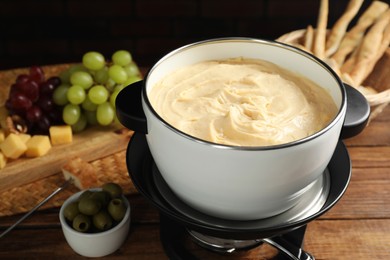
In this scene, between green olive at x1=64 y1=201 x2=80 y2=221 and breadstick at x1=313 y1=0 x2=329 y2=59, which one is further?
breadstick at x1=313 y1=0 x2=329 y2=59

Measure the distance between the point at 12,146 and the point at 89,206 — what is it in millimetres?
347

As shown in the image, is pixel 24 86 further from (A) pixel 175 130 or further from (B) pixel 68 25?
(B) pixel 68 25

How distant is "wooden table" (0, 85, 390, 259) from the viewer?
1155 millimetres

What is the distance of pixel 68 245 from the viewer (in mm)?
1168

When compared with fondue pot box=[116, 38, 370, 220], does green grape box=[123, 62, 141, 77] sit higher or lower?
lower

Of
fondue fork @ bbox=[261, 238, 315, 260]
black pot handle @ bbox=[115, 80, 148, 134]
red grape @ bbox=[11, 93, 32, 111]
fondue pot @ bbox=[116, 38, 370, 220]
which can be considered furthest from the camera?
red grape @ bbox=[11, 93, 32, 111]

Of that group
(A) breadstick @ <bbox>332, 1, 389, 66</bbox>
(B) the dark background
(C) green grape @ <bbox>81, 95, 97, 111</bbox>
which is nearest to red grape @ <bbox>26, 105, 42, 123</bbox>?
(C) green grape @ <bbox>81, 95, 97, 111</bbox>

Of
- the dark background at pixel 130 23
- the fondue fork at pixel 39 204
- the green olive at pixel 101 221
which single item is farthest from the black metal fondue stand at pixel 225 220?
the dark background at pixel 130 23

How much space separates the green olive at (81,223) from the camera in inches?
44.4

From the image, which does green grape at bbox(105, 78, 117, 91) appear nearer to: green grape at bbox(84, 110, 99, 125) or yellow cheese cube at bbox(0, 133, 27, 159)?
green grape at bbox(84, 110, 99, 125)

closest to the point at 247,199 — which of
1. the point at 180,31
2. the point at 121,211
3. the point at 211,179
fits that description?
the point at 211,179

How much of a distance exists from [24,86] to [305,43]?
0.74 metres

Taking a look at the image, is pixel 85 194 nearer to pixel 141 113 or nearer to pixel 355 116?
pixel 141 113

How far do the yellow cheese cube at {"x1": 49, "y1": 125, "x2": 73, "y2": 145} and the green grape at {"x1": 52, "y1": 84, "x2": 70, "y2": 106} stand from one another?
0.08m
